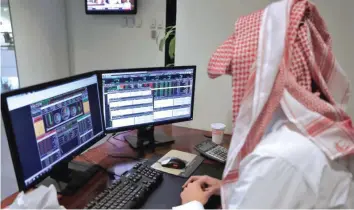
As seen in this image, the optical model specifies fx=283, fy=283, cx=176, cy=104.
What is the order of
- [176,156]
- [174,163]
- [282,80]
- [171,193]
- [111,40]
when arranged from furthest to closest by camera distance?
[111,40]
[176,156]
[174,163]
[171,193]
[282,80]

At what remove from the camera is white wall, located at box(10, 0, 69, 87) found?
2953mm

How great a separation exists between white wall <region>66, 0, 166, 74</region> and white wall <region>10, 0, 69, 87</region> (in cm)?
14

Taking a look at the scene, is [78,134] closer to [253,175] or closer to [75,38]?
[253,175]

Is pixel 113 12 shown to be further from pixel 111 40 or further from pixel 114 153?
pixel 114 153

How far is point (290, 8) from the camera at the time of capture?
0.83 meters

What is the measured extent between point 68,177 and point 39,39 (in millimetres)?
2479

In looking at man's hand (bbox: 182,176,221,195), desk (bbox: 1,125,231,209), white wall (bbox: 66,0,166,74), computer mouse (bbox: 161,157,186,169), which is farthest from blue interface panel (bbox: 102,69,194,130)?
white wall (bbox: 66,0,166,74)

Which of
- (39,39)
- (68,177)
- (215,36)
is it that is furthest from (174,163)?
(39,39)

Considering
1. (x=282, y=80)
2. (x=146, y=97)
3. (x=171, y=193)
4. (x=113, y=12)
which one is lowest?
(x=171, y=193)

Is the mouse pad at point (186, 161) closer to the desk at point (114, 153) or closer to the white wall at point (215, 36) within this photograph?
the desk at point (114, 153)

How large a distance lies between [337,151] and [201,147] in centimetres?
79

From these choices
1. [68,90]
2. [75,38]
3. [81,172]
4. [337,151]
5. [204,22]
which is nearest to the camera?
[337,151]

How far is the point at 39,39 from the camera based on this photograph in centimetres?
313

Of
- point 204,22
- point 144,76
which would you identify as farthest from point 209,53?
point 144,76
